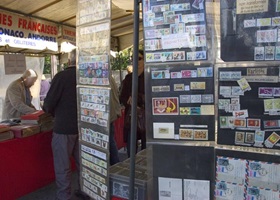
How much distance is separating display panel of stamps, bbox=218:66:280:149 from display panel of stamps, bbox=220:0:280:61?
7 cm

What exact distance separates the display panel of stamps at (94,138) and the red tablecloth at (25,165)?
133cm

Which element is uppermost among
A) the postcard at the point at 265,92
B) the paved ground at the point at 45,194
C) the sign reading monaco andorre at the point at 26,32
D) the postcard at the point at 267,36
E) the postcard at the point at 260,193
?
the sign reading monaco andorre at the point at 26,32

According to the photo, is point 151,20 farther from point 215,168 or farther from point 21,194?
point 21,194

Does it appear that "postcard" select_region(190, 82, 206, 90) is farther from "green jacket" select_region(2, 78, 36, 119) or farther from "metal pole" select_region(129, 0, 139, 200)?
"green jacket" select_region(2, 78, 36, 119)

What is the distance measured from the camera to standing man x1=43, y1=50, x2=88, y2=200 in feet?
9.46

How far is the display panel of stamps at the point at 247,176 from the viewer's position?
138 cm

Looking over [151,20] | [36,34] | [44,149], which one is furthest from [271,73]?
[36,34]

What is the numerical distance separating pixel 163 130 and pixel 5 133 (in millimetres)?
2189

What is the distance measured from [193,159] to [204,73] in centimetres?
46

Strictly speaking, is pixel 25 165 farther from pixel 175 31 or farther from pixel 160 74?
pixel 175 31

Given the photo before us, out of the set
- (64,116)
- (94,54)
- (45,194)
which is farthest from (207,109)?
(45,194)

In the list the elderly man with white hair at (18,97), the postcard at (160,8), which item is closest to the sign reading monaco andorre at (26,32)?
the elderly man with white hair at (18,97)

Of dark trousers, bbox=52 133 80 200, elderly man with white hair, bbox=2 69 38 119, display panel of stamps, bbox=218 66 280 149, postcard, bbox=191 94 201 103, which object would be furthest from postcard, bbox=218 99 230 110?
elderly man with white hair, bbox=2 69 38 119

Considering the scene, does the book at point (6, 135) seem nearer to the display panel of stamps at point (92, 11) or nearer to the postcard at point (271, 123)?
the display panel of stamps at point (92, 11)
